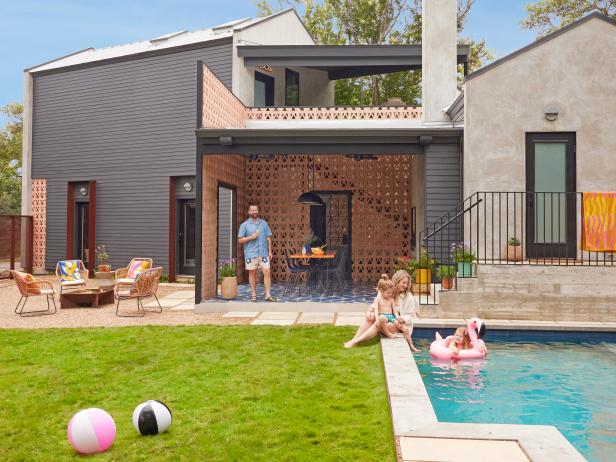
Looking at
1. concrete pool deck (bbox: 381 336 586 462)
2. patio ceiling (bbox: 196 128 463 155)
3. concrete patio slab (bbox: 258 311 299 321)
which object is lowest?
concrete patio slab (bbox: 258 311 299 321)

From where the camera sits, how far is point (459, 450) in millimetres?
2992

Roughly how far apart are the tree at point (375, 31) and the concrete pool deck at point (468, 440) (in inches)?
838

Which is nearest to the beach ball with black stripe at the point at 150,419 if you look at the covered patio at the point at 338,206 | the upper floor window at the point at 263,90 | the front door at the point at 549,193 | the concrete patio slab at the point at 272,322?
the concrete patio slab at the point at 272,322

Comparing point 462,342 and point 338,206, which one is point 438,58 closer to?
point 338,206

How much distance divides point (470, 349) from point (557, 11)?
66.0 ft

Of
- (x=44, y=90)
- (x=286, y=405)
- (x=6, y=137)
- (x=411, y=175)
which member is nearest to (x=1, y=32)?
(x=6, y=137)

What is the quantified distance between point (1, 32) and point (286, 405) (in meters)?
115

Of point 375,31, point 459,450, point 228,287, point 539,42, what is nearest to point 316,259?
point 228,287

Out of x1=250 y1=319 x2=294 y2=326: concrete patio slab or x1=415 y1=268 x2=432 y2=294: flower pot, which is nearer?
x1=250 y1=319 x2=294 y2=326: concrete patio slab

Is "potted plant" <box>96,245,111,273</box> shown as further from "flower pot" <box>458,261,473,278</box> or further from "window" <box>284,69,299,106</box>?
"flower pot" <box>458,261,473,278</box>

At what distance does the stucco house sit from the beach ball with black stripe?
5233 millimetres

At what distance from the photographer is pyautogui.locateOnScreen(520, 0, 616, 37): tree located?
66.8 ft

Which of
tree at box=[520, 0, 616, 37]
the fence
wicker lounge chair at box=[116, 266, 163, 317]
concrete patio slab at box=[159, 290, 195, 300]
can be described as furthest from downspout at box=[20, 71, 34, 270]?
tree at box=[520, 0, 616, 37]

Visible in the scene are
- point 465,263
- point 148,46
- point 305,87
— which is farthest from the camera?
point 305,87
